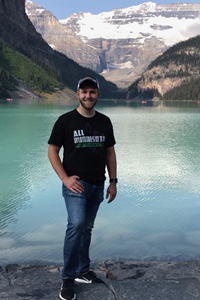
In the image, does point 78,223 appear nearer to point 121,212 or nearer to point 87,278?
point 87,278

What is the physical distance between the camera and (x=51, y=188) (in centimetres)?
1572

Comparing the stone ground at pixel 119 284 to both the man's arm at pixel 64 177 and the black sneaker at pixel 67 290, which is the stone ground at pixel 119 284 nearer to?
the black sneaker at pixel 67 290

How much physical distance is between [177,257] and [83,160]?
14.2ft

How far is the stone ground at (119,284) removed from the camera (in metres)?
5.20

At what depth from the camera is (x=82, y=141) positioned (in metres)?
5.52

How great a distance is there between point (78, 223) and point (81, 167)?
840mm

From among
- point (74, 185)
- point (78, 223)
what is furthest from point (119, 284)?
point (74, 185)

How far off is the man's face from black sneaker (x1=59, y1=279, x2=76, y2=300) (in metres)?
2.58

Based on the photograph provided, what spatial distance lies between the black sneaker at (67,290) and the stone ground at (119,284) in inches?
5.2

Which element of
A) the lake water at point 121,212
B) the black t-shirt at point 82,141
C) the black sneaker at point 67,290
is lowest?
the lake water at point 121,212

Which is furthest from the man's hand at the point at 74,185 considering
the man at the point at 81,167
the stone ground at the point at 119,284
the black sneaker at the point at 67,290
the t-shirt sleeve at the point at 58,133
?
the stone ground at the point at 119,284

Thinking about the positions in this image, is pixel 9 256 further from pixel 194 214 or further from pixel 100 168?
pixel 194 214

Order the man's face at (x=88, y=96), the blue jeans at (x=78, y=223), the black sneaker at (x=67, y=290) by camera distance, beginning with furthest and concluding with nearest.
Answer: the man's face at (x=88, y=96) → the blue jeans at (x=78, y=223) → the black sneaker at (x=67, y=290)

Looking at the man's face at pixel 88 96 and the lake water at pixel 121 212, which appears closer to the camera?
the man's face at pixel 88 96
